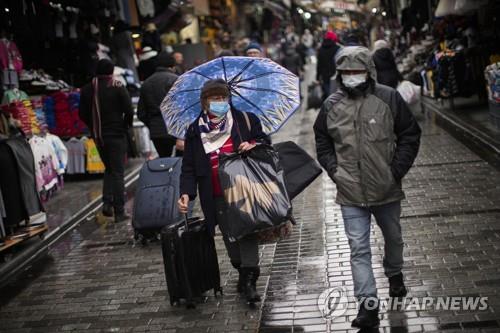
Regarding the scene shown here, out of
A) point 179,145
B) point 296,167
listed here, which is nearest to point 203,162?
point 296,167

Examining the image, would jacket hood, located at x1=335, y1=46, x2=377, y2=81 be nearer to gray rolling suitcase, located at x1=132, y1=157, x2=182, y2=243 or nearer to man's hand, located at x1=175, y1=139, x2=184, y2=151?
gray rolling suitcase, located at x1=132, y1=157, x2=182, y2=243

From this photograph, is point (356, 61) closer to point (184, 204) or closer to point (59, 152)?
point (184, 204)

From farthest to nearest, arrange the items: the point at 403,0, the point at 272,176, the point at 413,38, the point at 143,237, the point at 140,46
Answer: the point at 403,0, the point at 413,38, the point at 140,46, the point at 143,237, the point at 272,176

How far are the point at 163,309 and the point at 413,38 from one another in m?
18.5

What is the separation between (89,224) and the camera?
9844mm

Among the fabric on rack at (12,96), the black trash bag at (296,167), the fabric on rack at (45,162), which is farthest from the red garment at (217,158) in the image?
the fabric on rack at (12,96)

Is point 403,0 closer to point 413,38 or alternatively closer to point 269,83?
point 413,38

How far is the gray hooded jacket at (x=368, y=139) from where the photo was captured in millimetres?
5035

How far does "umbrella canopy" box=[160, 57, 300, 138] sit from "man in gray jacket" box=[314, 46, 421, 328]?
113 cm

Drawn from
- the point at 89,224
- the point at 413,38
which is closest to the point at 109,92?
the point at 89,224

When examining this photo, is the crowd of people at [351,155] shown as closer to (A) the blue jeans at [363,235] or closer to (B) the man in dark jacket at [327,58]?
(A) the blue jeans at [363,235]

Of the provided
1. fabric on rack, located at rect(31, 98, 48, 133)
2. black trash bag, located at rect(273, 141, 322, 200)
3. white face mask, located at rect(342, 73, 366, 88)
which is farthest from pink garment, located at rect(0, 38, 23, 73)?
white face mask, located at rect(342, 73, 366, 88)

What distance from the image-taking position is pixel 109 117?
9.44m

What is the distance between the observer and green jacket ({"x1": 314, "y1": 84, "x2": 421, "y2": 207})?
5035 millimetres
